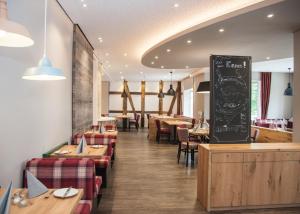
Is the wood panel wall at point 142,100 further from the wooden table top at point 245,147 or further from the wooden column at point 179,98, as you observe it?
the wooden table top at point 245,147

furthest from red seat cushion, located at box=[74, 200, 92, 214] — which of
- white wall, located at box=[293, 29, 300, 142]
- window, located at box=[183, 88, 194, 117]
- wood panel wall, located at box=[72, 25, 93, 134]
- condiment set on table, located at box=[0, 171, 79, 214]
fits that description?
window, located at box=[183, 88, 194, 117]

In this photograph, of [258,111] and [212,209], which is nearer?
[212,209]

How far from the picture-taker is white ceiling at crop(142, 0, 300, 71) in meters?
3.55

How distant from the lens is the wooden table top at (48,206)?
179cm

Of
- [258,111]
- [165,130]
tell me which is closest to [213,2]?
[165,130]

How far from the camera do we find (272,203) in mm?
3598

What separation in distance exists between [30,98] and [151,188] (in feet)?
8.70

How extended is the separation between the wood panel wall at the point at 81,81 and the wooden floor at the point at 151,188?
144 centimetres

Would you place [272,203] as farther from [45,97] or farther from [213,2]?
[45,97]

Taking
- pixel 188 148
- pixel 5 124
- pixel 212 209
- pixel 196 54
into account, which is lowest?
pixel 212 209

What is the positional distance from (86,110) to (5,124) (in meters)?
3.95

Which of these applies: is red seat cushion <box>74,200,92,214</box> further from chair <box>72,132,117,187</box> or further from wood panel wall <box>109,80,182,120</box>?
wood panel wall <box>109,80,182,120</box>

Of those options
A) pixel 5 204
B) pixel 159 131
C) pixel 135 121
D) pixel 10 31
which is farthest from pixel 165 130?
pixel 10 31

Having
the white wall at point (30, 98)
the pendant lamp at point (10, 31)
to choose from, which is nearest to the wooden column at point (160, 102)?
the white wall at point (30, 98)
